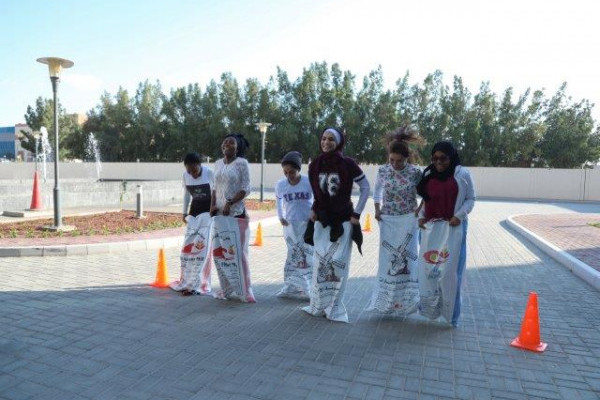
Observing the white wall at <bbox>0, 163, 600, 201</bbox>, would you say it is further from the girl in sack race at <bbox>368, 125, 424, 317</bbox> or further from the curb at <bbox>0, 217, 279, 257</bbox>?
the girl in sack race at <bbox>368, 125, 424, 317</bbox>

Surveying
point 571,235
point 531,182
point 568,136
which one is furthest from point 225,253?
point 568,136

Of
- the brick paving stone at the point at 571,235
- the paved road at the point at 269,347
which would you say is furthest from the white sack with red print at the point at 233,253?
the brick paving stone at the point at 571,235

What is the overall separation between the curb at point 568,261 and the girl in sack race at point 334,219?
13.1 ft

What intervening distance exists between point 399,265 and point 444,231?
59 cm

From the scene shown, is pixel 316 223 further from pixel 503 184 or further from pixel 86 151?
pixel 86 151

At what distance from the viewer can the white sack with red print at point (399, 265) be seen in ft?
15.5

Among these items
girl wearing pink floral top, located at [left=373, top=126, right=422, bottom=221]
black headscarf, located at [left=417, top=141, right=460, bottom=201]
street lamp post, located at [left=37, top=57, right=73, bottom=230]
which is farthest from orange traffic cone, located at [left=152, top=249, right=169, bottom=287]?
street lamp post, located at [left=37, top=57, right=73, bottom=230]

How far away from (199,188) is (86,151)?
46388mm

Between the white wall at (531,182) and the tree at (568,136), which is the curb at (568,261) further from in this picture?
the tree at (568,136)

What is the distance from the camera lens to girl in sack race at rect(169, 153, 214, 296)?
18.6ft

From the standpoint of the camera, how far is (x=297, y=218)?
5449mm

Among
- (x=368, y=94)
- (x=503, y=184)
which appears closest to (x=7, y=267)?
(x=503, y=184)

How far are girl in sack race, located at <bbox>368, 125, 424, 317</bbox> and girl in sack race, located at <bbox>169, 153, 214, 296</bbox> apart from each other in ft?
7.12

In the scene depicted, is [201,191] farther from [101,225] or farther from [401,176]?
[101,225]
